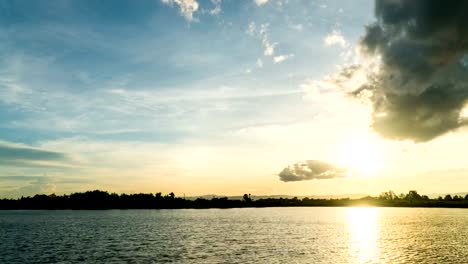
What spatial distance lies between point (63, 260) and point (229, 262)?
3307 centimetres

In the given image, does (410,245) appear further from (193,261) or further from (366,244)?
(193,261)

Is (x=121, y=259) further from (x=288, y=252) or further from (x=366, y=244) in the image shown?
(x=366, y=244)

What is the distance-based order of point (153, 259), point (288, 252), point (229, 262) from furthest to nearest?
point (288, 252) → point (153, 259) → point (229, 262)

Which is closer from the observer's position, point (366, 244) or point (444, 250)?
point (444, 250)

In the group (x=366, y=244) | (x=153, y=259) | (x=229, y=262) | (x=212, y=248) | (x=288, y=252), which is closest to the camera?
(x=229, y=262)

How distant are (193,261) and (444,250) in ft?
197

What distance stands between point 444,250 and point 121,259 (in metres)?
73.0

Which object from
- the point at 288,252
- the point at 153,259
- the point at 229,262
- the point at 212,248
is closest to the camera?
the point at 229,262

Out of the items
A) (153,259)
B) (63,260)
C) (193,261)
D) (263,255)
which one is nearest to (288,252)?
(263,255)

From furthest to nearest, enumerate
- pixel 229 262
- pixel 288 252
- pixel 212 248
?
pixel 212 248 < pixel 288 252 < pixel 229 262

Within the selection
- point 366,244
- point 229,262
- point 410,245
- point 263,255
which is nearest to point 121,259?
point 229,262

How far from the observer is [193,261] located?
7356 centimetres

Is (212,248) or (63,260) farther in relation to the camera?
(212,248)

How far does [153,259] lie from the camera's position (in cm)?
7744
